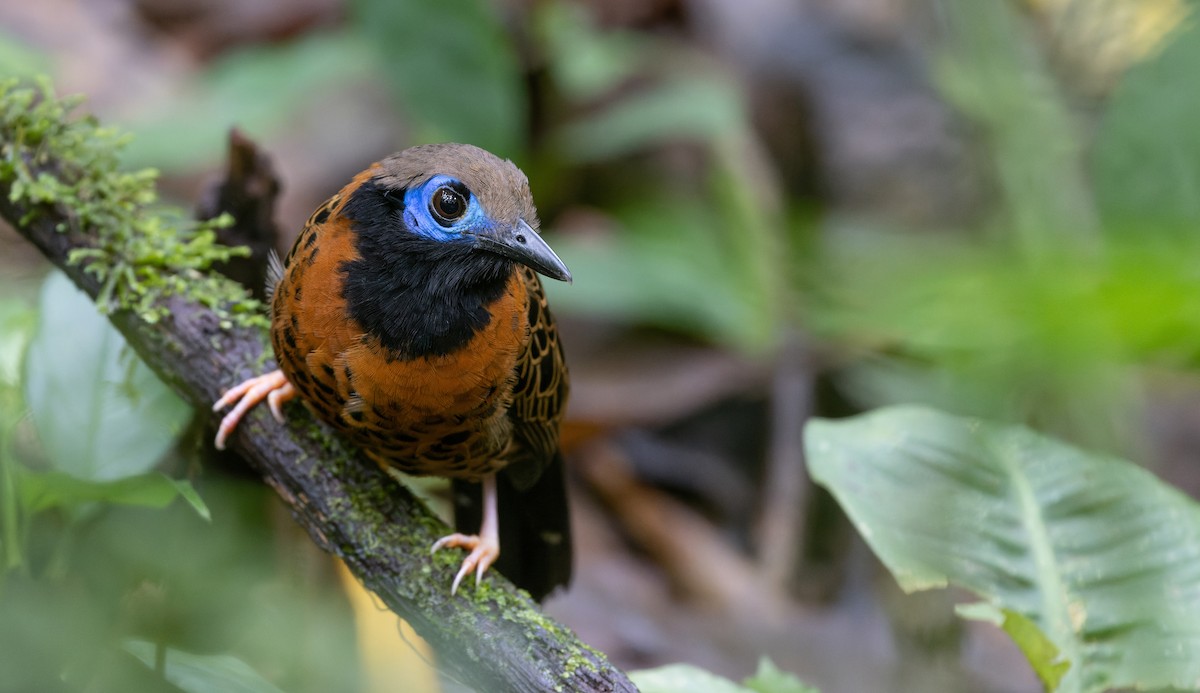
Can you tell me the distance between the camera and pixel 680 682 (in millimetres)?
2795

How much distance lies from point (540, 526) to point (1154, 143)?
3153 mm

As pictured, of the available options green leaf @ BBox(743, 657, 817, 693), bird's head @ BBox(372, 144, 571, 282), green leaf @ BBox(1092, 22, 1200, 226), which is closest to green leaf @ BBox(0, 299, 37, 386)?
bird's head @ BBox(372, 144, 571, 282)

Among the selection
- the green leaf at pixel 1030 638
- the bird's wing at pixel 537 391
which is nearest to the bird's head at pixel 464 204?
the bird's wing at pixel 537 391

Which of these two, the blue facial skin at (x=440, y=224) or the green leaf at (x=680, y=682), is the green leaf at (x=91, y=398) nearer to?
the blue facial skin at (x=440, y=224)

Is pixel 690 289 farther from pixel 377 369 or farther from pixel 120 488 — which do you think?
pixel 120 488

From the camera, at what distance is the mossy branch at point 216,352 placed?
265 centimetres

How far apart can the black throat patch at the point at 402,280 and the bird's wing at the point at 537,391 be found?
28 centimetres

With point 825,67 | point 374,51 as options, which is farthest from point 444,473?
point 825,67

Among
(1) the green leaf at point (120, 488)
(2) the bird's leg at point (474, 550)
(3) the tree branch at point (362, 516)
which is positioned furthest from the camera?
(2) the bird's leg at point (474, 550)

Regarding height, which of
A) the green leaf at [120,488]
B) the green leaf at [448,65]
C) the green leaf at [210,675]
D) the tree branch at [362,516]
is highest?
the green leaf at [448,65]

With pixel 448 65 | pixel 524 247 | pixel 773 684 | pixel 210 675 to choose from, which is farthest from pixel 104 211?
pixel 448 65

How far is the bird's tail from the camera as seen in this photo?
3609 millimetres

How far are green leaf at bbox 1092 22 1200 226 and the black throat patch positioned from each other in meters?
3.20

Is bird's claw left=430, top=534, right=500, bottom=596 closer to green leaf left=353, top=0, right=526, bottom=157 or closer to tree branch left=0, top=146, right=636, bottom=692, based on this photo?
tree branch left=0, top=146, right=636, bottom=692
